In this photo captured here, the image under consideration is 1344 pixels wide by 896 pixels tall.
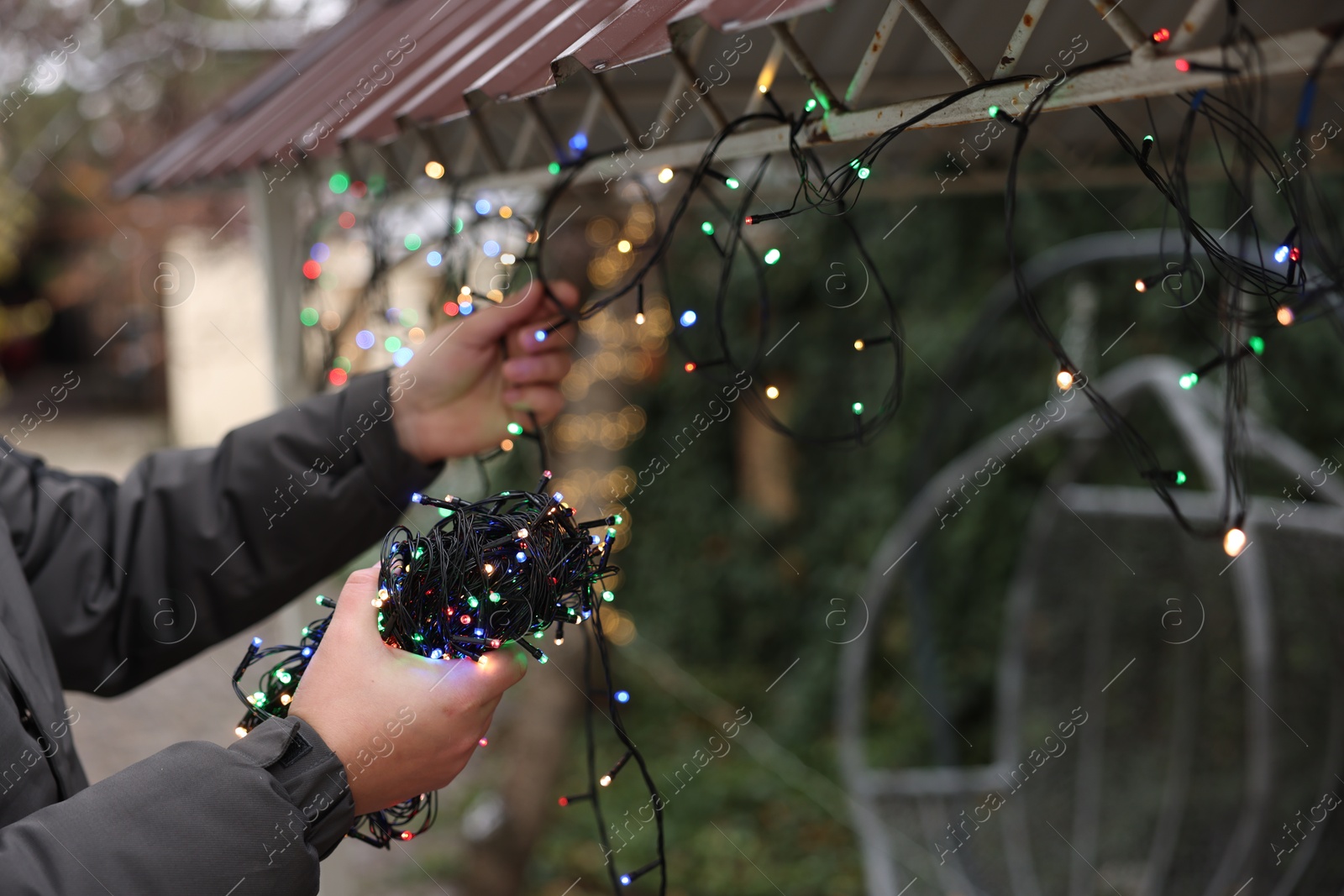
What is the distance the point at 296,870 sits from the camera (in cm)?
102

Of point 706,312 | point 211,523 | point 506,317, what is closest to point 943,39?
point 506,317

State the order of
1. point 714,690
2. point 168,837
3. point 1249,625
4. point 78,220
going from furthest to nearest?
point 78,220
point 714,690
point 1249,625
point 168,837

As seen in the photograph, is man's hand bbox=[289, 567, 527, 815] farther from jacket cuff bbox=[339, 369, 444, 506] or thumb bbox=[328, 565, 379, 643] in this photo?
jacket cuff bbox=[339, 369, 444, 506]

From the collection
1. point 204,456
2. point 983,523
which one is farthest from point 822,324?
point 204,456

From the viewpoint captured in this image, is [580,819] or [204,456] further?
[580,819]

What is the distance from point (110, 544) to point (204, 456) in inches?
8.4

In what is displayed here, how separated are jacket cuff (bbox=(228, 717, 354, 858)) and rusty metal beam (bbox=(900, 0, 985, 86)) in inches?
42.3

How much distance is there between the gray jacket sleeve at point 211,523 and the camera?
165 cm

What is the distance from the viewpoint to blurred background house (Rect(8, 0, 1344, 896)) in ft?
6.66

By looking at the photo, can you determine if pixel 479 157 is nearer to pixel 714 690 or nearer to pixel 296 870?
pixel 296 870

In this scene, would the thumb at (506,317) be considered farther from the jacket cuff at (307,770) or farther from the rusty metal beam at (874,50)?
the jacket cuff at (307,770)

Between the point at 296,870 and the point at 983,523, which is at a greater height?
the point at 296,870

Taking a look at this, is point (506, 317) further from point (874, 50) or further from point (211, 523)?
point (874, 50)

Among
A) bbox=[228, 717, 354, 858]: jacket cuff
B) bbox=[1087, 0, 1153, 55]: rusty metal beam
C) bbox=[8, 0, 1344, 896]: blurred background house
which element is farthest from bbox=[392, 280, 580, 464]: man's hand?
bbox=[1087, 0, 1153, 55]: rusty metal beam
